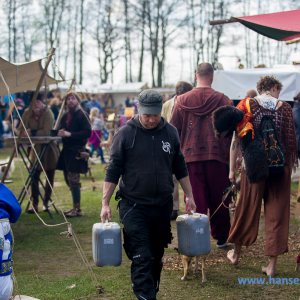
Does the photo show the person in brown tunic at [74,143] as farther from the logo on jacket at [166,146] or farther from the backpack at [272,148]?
the logo on jacket at [166,146]

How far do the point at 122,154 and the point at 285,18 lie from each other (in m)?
2.33

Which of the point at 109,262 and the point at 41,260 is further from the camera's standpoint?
the point at 41,260

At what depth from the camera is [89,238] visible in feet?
18.0

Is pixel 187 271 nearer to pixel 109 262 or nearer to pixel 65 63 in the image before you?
pixel 109 262

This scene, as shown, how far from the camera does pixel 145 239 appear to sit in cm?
302

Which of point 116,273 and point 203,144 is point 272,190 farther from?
point 116,273

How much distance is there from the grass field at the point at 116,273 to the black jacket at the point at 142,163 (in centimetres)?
106

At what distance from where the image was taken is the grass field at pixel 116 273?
142 inches

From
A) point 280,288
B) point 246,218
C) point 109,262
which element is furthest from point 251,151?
point 109,262

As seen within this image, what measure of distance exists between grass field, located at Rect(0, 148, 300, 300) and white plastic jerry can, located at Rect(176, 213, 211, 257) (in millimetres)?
489

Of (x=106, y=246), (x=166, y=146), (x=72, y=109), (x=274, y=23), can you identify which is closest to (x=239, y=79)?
(x=72, y=109)

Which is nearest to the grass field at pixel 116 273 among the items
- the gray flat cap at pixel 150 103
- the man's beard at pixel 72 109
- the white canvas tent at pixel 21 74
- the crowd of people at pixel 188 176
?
the crowd of people at pixel 188 176

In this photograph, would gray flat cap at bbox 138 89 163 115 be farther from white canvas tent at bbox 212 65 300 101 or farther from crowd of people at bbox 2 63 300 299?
white canvas tent at bbox 212 65 300 101

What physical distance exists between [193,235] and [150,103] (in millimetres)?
1140
